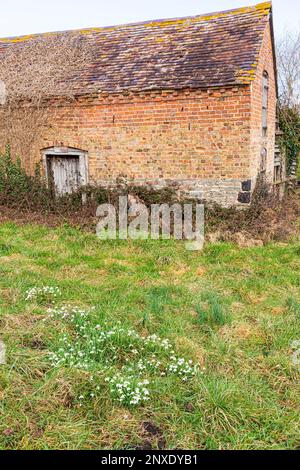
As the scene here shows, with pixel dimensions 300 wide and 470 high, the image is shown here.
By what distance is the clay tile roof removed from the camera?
9859mm

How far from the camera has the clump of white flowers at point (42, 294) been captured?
5734 millimetres

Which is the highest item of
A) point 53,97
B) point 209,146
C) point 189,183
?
point 53,97

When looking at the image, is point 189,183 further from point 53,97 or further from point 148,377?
point 148,377

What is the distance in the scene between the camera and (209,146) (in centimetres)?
1005

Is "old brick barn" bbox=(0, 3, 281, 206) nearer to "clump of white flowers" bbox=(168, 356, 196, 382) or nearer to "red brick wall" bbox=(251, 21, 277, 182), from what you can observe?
"red brick wall" bbox=(251, 21, 277, 182)

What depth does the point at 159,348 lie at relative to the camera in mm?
4488

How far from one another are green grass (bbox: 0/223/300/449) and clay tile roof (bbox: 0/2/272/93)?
16.0ft

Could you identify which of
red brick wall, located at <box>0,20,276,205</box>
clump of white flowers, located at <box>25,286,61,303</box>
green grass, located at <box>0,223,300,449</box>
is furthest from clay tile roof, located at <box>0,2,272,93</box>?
clump of white flowers, located at <box>25,286,61,303</box>

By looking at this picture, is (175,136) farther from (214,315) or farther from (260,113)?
(214,315)

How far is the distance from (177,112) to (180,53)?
80.0 inches

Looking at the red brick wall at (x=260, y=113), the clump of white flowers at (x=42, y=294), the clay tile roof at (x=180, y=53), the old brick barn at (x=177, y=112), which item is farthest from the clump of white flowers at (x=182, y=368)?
the clay tile roof at (x=180, y=53)

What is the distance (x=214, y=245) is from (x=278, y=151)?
7.75 metres

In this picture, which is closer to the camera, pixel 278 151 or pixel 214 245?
pixel 214 245
